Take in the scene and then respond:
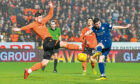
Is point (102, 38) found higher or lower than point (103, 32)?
lower

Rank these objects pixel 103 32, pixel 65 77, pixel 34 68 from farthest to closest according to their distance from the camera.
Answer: pixel 65 77
pixel 103 32
pixel 34 68

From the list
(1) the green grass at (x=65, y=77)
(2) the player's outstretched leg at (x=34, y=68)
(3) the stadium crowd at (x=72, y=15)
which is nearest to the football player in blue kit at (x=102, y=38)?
(1) the green grass at (x=65, y=77)

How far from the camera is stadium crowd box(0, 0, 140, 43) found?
27734 mm

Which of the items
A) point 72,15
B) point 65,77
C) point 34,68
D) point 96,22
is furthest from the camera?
point 72,15

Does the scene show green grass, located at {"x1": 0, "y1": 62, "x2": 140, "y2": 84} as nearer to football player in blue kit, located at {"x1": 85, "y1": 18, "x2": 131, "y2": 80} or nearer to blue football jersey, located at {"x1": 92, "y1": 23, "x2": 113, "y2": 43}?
football player in blue kit, located at {"x1": 85, "y1": 18, "x2": 131, "y2": 80}

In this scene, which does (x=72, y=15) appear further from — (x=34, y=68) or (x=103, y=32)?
(x=34, y=68)

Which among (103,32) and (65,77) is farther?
(65,77)

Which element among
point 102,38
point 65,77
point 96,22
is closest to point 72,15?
point 65,77

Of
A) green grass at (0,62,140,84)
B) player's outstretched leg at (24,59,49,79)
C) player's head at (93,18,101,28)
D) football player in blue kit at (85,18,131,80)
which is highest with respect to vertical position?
player's head at (93,18,101,28)

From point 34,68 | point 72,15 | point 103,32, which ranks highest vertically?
point 103,32

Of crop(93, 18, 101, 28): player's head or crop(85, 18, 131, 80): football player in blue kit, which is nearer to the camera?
crop(93, 18, 101, 28): player's head

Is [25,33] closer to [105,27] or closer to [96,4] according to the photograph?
[96,4]

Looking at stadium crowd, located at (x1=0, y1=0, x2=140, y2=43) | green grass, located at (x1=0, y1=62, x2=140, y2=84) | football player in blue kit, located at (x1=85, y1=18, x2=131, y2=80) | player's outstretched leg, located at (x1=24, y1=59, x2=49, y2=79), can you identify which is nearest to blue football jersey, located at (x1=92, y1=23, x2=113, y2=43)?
football player in blue kit, located at (x1=85, y1=18, x2=131, y2=80)

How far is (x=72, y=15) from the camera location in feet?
98.9
